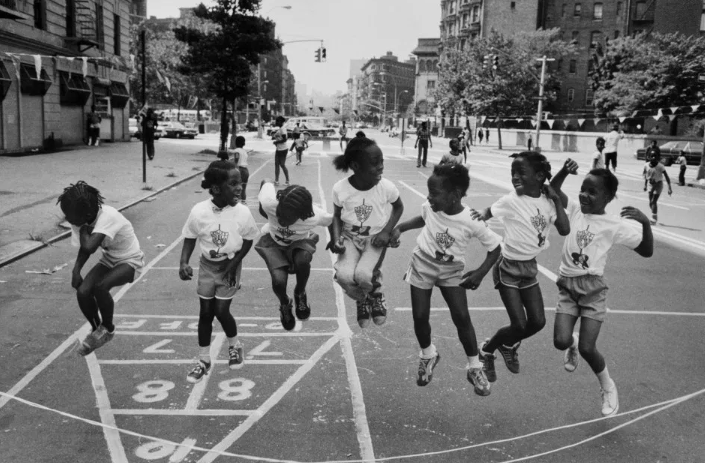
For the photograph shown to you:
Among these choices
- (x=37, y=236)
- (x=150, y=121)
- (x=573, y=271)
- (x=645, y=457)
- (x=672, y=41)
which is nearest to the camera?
(x=645, y=457)

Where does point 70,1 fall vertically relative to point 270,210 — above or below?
above

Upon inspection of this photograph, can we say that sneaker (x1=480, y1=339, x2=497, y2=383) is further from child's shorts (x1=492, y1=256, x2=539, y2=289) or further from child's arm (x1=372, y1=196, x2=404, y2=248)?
child's arm (x1=372, y1=196, x2=404, y2=248)

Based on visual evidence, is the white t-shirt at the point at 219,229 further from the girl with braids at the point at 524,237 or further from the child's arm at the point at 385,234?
the girl with braids at the point at 524,237

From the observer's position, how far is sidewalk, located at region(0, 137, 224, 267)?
11820mm

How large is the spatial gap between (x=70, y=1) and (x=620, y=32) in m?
64.8

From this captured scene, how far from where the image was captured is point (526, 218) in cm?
517

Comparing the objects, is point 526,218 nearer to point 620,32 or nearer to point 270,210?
point 270,210

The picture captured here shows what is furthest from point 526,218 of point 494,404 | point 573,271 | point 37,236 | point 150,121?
point 150,121

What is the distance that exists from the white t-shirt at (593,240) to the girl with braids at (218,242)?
2.46 metres

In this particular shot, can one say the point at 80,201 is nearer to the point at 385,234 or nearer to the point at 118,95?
the point at 385,234

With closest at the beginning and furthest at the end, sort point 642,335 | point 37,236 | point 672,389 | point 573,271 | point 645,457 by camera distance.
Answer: point 645,457, point 573,271, point 672,389, point 642,335, point 37,236

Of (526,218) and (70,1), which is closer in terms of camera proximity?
(526,218)

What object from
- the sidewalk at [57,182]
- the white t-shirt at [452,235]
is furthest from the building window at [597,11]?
the white t-shirt at [452,235]

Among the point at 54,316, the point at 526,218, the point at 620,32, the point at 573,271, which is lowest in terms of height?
the point at 54,316
